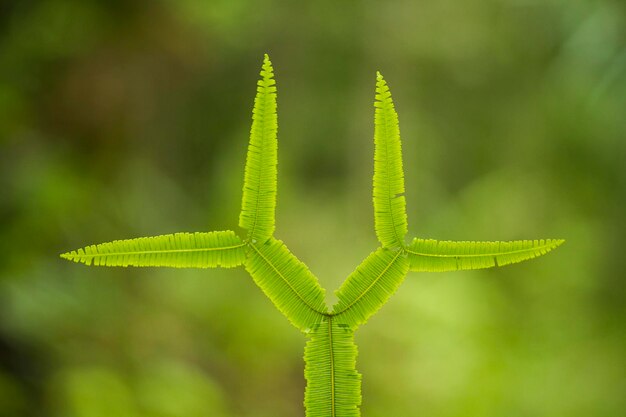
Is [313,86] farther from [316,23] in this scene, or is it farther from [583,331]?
[583,331]

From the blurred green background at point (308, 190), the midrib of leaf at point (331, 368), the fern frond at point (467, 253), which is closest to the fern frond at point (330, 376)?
the midrib of leaf at point (331, 368)

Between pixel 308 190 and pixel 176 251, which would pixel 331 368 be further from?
pixel 308 190

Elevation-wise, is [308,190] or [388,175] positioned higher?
[308,190]

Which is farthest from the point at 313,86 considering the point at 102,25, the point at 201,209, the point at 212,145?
the point at 102,25

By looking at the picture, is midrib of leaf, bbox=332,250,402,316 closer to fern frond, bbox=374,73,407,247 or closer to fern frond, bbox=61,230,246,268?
fern frond, bbox=374,73,407,247

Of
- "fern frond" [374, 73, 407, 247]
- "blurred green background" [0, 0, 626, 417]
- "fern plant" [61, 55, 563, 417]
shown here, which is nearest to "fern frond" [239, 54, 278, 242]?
"fern plant" [61, 55, 563, 417]

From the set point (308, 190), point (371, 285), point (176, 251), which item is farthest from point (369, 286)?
point (308, 190)

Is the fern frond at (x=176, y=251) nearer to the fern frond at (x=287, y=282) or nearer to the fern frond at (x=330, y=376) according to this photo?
the fern frond at (x=287, y=282)
